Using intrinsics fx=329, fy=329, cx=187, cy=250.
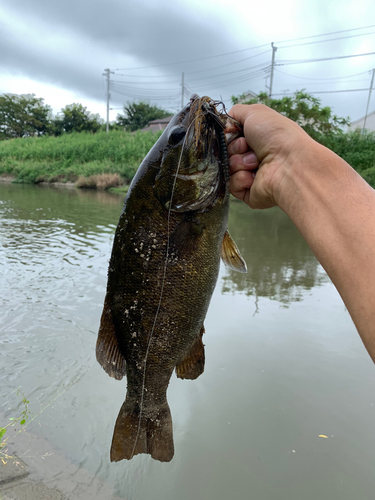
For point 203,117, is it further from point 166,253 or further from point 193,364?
point 193,364

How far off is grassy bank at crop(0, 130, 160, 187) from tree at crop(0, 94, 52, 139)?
16.0m

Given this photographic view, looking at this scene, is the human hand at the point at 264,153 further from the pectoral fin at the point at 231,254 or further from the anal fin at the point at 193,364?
the anal fin at the point at 193,364

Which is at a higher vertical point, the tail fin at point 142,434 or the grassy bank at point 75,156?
the grassy bank at point 75,156

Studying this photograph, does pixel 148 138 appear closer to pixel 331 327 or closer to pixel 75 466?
pixel 331 327

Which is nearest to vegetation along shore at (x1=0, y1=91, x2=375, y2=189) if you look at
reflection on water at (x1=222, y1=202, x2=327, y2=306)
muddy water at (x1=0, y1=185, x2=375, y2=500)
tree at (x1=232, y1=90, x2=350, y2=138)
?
tree at (x1=232, y1=90, x2=350, y2=138)

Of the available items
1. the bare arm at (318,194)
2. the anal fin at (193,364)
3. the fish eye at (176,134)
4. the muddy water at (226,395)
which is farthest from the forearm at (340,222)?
the muddy water at (226,395)

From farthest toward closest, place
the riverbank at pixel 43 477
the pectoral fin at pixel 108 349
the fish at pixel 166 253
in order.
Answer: the riverbank at pixel 43 477 → the pectoral fin at pixel 108 349 → the fish at pixel 166 253

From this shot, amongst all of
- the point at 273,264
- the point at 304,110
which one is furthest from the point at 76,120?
the point at 273,264

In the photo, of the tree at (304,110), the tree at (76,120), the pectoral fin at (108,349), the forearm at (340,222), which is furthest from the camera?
the tree at (76,120)

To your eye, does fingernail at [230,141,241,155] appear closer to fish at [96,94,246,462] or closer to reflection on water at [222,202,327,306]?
fish at [96,94,246,462]

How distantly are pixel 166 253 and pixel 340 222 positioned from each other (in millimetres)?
797

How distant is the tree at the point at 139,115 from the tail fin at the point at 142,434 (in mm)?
54801

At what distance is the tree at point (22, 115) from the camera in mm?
48750

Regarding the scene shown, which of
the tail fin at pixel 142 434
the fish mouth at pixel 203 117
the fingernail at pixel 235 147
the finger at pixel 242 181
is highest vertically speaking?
the fish mouth at pixel 203 117
